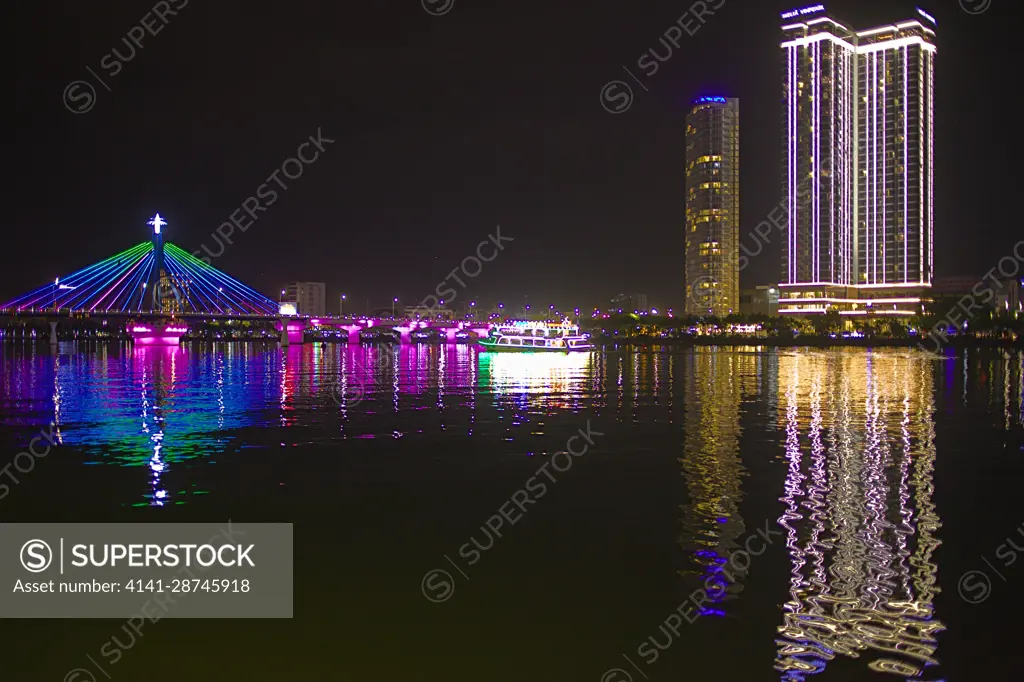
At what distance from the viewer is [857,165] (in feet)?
577

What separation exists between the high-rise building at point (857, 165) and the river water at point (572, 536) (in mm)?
157393

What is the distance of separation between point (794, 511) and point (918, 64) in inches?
7410

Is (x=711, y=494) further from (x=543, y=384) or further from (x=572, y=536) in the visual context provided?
(x=543, y=384)

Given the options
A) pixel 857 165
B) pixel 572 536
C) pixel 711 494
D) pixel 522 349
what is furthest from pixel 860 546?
pixel 857 165

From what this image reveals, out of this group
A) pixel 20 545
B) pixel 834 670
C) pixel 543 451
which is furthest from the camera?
pixel 543 451

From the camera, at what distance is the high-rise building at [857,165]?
17200 centimetres

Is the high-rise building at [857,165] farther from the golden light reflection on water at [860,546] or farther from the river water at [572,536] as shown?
the golden light reflection on water at [860,546]

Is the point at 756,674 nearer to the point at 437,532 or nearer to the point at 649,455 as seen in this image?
the point at 437,532

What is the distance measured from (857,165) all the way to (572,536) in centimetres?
18391

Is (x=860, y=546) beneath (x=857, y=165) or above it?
beneath

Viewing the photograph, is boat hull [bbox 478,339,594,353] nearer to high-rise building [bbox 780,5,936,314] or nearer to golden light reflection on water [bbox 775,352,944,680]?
golden light reflection on water [bbox 775,352,944,680]

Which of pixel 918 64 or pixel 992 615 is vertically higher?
pixel 918 64

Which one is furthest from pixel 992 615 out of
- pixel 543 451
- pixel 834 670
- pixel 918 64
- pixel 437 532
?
pixel 918 64

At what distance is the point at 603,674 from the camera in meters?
7.27
